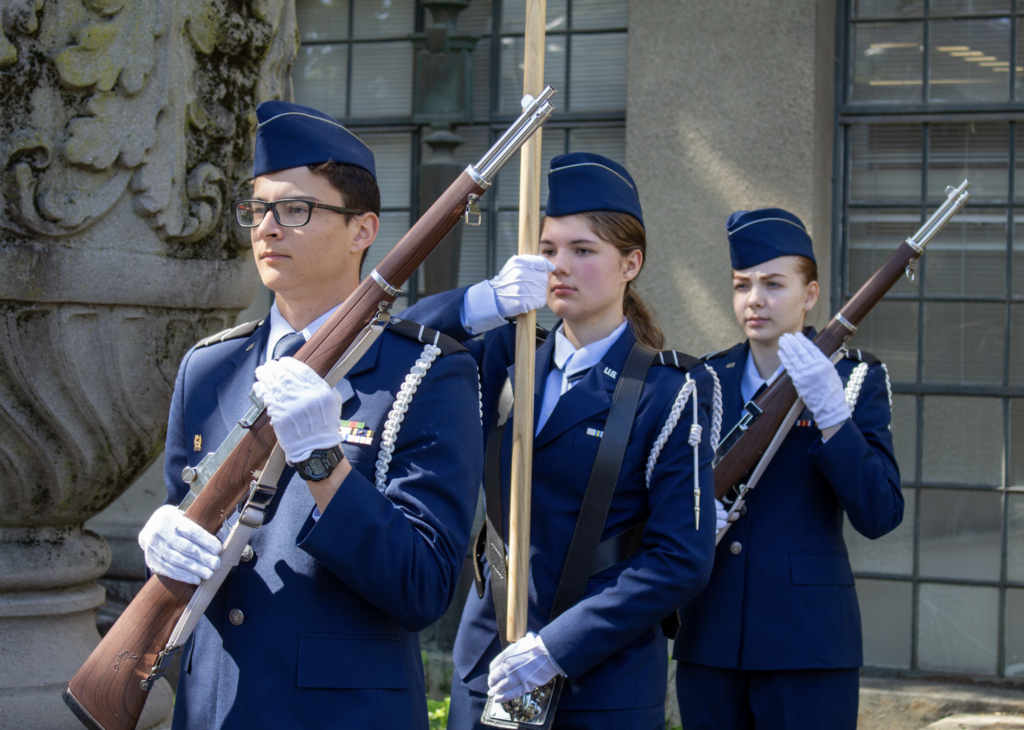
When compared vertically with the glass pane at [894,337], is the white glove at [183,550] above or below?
below

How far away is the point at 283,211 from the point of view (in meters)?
2.09

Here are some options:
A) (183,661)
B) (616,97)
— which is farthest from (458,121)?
(183,661)

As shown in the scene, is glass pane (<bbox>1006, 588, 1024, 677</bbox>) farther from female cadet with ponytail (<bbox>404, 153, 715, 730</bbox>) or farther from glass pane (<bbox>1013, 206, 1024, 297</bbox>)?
female cadet with ponytail (<bbox>404, 153, 715, 730</bbox>)

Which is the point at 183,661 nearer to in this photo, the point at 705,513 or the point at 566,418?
the point at 566,418

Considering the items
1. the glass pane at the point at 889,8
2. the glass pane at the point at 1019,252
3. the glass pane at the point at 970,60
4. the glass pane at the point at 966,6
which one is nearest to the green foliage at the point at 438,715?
the glass pane at the point at 1019,252

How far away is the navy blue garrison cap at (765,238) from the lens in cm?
336

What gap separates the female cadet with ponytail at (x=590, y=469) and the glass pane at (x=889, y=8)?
2.74 metres

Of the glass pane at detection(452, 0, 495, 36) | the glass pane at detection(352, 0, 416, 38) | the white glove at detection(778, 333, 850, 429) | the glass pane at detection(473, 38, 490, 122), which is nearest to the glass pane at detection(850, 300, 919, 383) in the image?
the white glove at detection(778, 333, 850, 429)

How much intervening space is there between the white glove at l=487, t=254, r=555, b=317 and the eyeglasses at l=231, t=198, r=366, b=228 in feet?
2.01

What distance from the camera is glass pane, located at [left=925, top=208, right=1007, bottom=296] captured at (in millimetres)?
4898

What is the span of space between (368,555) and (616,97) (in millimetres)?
3824

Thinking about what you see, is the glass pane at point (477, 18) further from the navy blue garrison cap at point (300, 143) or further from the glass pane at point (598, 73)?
the navy blue garrison cap at point (300, 143)

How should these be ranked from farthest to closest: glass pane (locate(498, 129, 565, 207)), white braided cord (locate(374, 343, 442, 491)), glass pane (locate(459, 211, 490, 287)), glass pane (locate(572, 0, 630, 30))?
glass pane (locate(459, 211, 490, 287)) → glass pane (locate(498, 129, 565, 207)) → glass pane (locate(572, 0, 630, 30)) → white braided cord (locate(374, 343, 442, 491))

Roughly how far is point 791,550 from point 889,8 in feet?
9.62
